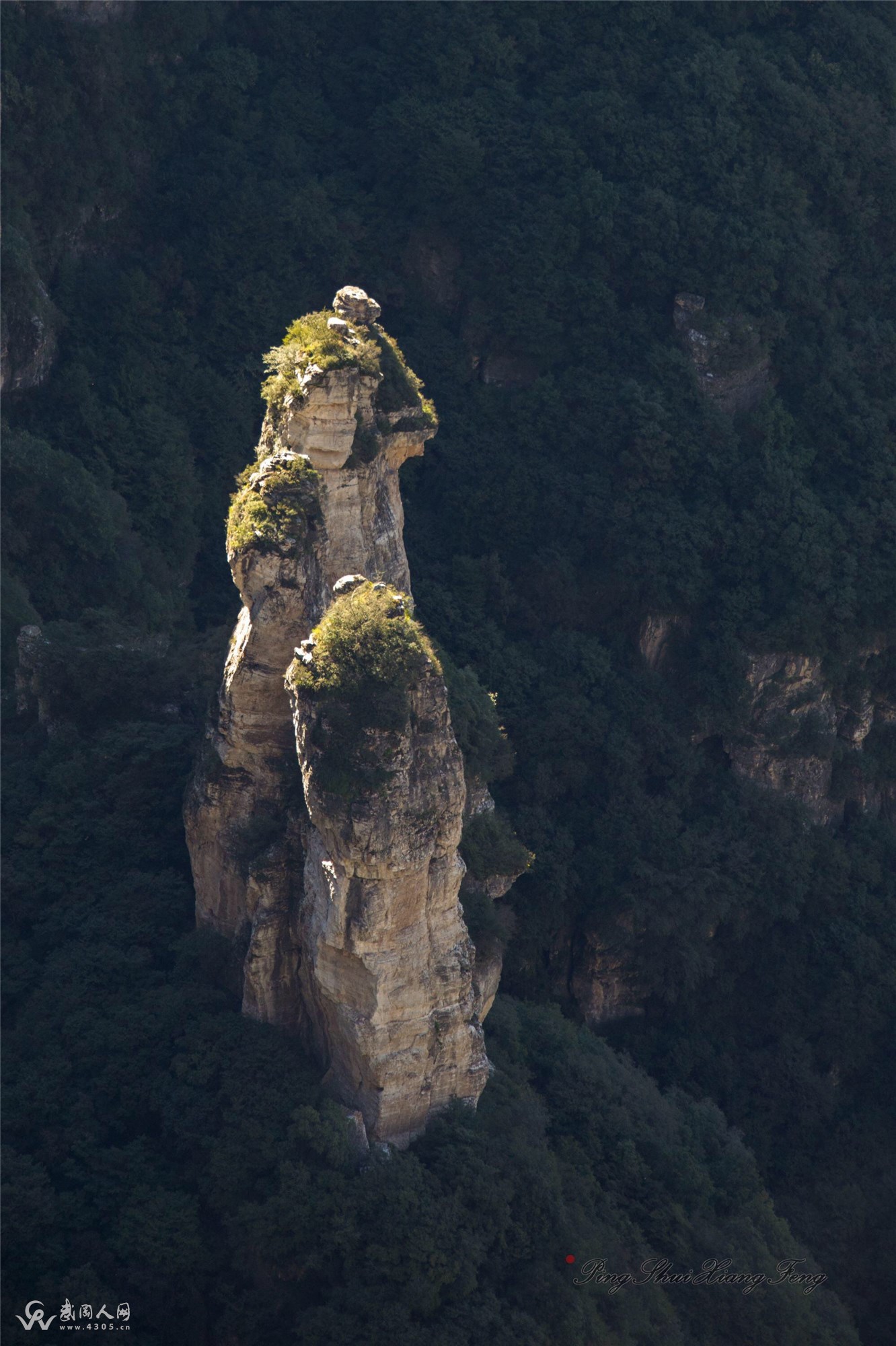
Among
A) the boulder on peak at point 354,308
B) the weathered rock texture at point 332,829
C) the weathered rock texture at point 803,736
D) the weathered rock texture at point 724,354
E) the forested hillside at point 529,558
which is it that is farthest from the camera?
the weathered rock texture at point 724,354

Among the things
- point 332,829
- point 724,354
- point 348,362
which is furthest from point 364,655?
point 724,354

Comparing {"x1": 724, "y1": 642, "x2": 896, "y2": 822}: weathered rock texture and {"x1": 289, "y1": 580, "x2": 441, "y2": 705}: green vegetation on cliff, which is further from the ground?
{"x1": 289, "y1": 580, "x2": 441, "y2": 705}: green vegetation on cliff

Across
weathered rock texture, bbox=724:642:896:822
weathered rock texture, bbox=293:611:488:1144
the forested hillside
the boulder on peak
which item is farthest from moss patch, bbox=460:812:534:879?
weathered rock texture, bbox=724:642:896:822

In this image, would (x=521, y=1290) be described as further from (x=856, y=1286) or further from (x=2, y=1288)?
(x=856, y=1286)

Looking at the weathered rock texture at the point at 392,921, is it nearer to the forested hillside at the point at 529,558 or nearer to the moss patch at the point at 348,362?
the forested hillside at the point at 529,558

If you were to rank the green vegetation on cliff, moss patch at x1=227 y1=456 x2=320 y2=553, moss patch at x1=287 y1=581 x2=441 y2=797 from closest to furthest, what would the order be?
1. moss patch at x1=287 y1=581 x2=441 y2=797
2. the green vegetation on cliff
3. moss patch at x1=227 y1=456 x2=320 y2=553

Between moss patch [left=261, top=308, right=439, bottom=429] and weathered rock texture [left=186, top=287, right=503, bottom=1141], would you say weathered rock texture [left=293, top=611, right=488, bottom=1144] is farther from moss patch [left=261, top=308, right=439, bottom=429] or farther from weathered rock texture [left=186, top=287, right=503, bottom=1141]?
moss patch [left=261, top=308, right=439, bottom=429]

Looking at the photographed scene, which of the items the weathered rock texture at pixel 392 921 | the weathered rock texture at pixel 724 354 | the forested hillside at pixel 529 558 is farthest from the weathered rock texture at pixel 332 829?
the weathered rock texture at pixel 724 354
